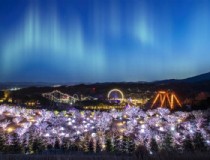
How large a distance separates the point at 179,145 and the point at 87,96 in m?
68.8

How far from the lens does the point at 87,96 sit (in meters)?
81.1

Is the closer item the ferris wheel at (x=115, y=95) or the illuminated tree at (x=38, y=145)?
the illuminated tree at (x=38, y=145)

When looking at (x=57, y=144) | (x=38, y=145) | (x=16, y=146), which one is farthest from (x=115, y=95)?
(x=16, y=146)

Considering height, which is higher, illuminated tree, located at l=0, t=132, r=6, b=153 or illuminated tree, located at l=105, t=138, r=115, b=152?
illuminated tree, located at l=0, t=132, r=6, b=153

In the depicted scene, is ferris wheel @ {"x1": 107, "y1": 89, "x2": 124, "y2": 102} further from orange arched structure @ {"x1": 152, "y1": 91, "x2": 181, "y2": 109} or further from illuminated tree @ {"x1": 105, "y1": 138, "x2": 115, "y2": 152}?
illuminated tree @ {"x1": 105, "y1": 138, "x2": 115, "y2": 152}

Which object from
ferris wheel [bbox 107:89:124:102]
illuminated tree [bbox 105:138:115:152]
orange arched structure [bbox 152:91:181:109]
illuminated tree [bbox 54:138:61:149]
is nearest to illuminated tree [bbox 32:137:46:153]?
illuminated tree [bbox 54:138:61:149]

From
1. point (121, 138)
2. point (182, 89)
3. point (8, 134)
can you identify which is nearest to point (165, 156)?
point (121, 138)

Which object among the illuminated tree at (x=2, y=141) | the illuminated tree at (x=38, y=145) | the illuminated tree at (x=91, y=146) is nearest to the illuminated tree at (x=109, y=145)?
the illuminated tree at (x=91, y=146)

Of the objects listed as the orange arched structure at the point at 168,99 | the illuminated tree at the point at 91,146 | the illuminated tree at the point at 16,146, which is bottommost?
the illuminated tree at the point at 91,146

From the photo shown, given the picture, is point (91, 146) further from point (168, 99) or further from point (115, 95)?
point (115, 95)

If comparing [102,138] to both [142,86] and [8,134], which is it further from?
[142,86]

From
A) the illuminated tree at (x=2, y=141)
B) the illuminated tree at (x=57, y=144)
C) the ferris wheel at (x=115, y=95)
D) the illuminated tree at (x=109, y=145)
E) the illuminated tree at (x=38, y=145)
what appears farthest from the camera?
the ferris wheel at (x=115, y=95)

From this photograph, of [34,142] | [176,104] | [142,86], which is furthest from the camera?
[142,86]

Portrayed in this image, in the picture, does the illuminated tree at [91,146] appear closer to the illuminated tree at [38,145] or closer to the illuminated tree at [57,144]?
the illuminated tree at [57,144]
